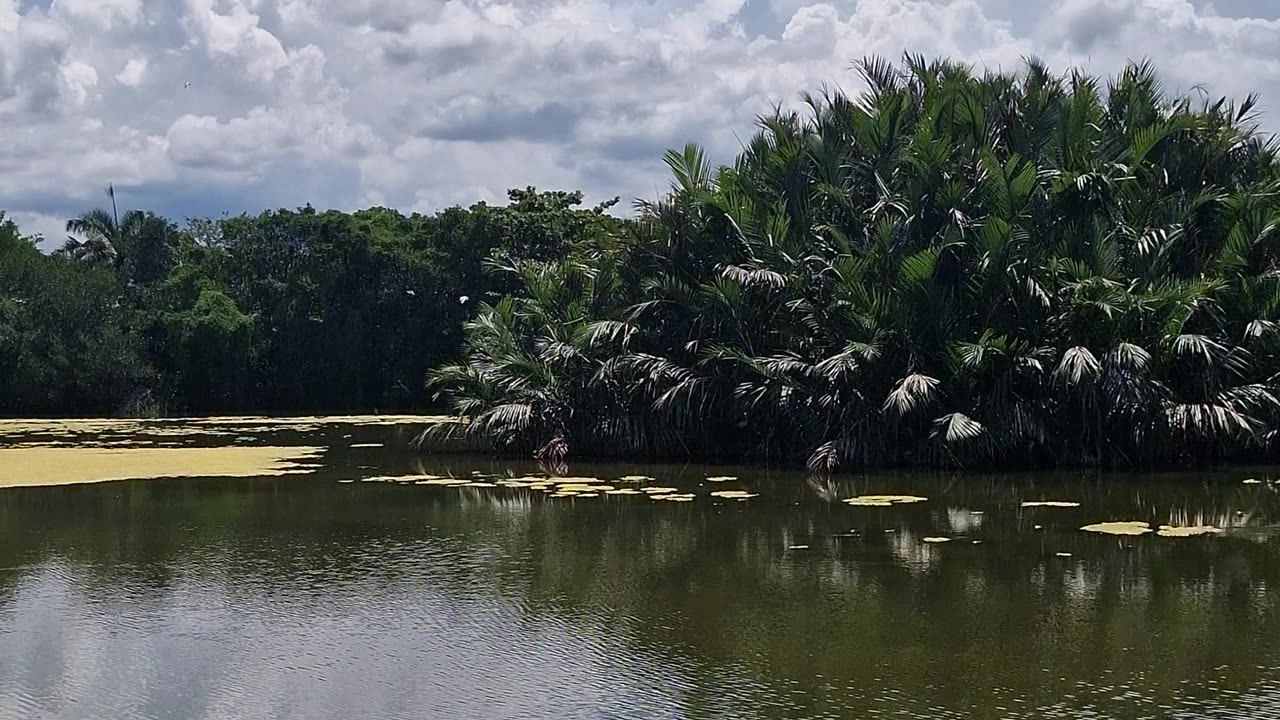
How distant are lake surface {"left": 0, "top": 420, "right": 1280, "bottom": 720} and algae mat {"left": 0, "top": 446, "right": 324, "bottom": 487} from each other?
2692mm

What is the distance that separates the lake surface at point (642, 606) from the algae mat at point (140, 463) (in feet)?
8.83

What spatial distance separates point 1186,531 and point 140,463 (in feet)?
49.0

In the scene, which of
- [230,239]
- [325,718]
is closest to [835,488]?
[325,718]

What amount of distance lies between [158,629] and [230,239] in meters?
36.6

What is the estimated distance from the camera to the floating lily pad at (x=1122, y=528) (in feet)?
38.7

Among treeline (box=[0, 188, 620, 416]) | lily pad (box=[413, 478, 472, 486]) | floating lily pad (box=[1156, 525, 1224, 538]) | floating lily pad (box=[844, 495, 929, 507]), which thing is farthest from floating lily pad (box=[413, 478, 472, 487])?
treeline (box=[0, 188, 620, 416])

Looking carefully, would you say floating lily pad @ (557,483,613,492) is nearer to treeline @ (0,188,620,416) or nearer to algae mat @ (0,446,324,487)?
algae mat @ (0,446,324,487)

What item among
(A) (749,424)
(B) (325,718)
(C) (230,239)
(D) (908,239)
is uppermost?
(C) (230,239)

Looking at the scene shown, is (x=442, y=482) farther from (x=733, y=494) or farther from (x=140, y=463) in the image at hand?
(x=140, y=463)

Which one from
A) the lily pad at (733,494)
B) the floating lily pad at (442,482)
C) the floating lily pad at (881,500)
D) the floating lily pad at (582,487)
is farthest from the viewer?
the floating lily pad at (442,482)

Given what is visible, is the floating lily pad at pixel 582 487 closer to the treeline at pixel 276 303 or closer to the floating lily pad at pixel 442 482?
the floating lily pad at pixel 442 482

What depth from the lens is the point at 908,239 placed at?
18.5 m

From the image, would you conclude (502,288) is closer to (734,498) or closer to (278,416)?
(278,416)

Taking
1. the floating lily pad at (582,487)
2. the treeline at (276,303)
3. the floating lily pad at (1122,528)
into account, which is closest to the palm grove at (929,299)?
the floating lily pad at (582,487)
